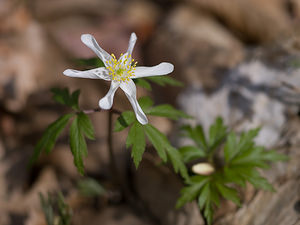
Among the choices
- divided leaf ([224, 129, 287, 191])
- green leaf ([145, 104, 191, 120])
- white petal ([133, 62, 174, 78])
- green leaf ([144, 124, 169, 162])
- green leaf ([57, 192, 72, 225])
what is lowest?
green leaf ([57, 192, 72, 225])

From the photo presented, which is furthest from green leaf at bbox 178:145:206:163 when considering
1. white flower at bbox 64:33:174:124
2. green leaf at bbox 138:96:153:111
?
white flower at bbox 64:33:174:124

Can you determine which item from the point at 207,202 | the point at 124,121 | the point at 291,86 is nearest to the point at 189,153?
the point at 207,202

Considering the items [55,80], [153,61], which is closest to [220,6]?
[153,61]

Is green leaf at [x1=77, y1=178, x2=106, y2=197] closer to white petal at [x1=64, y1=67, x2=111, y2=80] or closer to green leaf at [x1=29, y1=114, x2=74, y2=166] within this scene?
green leaf at [x1=29, y1=114, x2=74, y2=166]

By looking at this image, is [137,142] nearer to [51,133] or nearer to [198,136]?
[51,133]

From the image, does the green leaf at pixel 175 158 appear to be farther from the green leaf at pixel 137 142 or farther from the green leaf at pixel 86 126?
the green leaf at pixel 86 126

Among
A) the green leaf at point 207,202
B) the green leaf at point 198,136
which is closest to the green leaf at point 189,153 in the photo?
the green leaf at point 198,136
